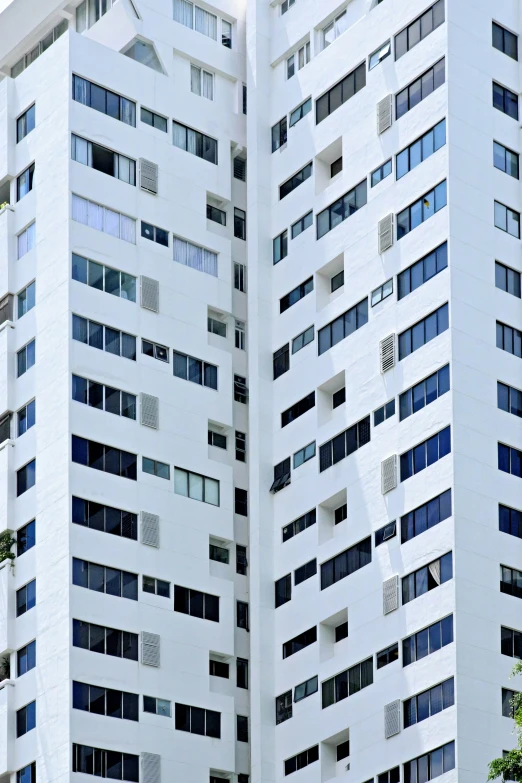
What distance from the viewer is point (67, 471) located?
6850 cm

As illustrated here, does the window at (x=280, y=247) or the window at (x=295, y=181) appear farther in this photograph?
the window at (x=280, y=247)

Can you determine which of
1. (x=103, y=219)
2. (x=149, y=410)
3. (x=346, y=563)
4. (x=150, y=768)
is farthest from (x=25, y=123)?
(x=150, y=768)

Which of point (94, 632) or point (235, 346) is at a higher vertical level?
point (235, 346)

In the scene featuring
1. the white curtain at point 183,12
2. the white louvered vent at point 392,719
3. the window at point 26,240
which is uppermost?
the white curtain at point 183,12

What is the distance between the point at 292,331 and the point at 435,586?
13.8 m

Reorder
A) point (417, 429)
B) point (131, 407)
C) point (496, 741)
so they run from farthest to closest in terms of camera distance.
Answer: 1. point (131, 407)
2. point (417, 429)
3. point (496, 741)

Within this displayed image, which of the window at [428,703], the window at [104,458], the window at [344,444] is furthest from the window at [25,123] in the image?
the window at [428,703]

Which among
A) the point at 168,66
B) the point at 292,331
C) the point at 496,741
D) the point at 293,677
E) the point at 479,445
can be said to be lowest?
the point at 496,741

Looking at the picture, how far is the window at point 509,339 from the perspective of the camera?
6775 cm

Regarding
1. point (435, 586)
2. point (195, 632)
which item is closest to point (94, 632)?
point (195, 632)

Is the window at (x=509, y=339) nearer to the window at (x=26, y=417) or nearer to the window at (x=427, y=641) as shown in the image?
the window at (x=427, y=641)

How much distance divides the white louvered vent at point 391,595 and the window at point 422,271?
9.84 m

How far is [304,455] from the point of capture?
7225cm

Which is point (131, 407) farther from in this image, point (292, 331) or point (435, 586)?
point (435, 586)
